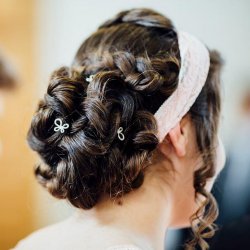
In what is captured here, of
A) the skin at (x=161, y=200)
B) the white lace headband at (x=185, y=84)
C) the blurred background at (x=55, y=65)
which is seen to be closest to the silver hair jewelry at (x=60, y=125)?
the white lace headband at (x=185, y=84)

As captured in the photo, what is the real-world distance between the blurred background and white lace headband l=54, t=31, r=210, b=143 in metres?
0.22

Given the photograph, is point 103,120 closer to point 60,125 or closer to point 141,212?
point 60,125

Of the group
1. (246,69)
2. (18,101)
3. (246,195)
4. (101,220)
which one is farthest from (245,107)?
(18,101)

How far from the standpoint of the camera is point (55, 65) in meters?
1.26

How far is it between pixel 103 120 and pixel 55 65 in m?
0.72

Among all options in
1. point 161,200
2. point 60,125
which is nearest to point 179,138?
point 161,200

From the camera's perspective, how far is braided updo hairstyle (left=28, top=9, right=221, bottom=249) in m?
0.60

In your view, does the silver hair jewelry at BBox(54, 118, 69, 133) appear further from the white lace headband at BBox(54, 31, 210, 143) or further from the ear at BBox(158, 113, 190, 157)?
the ear at BBox(158, 113, 190, 157)

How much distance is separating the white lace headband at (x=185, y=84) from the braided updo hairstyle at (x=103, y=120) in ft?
0.06

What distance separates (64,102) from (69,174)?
112 mm

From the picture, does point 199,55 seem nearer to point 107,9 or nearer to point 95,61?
point 95,61

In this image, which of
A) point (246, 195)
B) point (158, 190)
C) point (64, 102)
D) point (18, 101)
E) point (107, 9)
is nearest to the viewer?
point (64, 102)

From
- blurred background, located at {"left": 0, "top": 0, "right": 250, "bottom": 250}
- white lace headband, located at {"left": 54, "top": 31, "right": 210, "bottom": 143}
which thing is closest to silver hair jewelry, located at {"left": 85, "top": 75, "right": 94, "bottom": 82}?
white lace headband, located at {"left": 54, "top": 31, "right": 210, "bottom": 143}

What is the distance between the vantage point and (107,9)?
3.79ft
